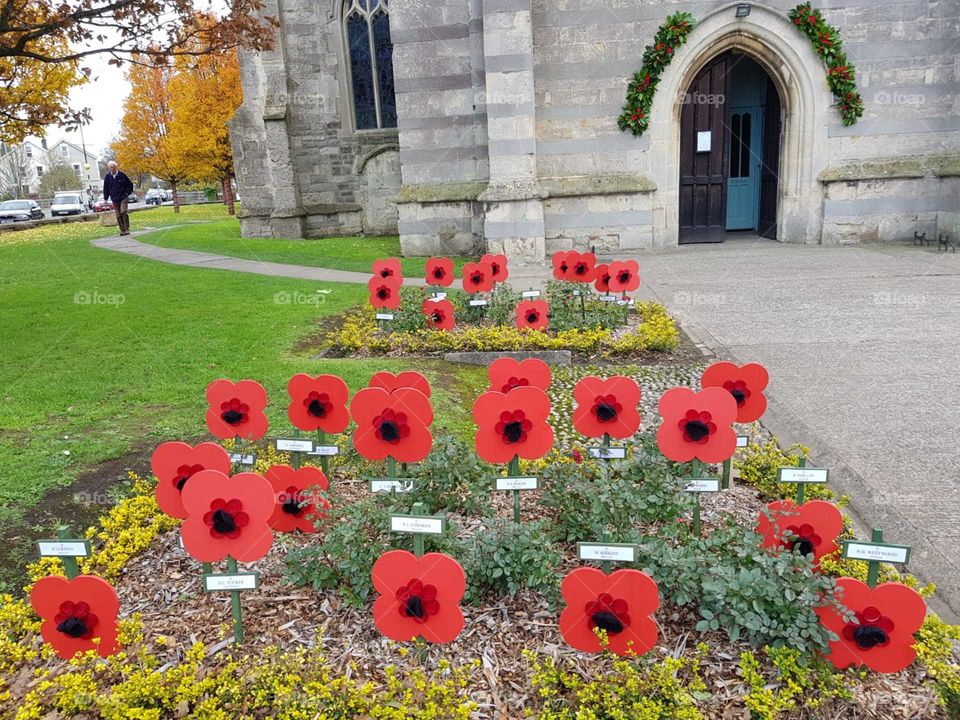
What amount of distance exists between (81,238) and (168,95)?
23.0m

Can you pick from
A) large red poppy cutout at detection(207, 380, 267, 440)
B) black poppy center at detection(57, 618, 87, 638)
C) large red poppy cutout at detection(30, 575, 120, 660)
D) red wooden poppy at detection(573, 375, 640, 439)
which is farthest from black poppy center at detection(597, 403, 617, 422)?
black poppy center at detection(57, 618, 87, 638)

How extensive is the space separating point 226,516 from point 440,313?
4942mm

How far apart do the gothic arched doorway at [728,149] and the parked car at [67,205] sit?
1447 inches

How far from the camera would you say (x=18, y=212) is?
3772cm

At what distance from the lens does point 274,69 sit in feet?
56.1

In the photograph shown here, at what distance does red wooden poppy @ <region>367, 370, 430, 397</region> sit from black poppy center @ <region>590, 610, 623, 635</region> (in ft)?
5.13

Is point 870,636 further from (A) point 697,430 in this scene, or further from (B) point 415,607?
(B) point 415,607

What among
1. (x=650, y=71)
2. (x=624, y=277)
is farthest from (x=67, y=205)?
(x=624, y=277)

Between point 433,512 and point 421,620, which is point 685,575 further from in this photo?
point 433,512

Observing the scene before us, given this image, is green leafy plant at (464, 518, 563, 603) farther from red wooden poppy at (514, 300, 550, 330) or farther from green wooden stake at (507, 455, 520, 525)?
red wooden poppy at (514, 300, 550, 330)

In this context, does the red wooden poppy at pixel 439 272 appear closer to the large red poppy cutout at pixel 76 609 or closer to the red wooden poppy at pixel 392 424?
the red wooden poppy at pixel 392 424

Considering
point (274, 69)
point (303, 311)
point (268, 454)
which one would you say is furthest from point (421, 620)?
point (274, 69)

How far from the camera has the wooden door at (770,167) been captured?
13.7 meters

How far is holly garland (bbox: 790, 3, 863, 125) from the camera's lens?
1197 cm
